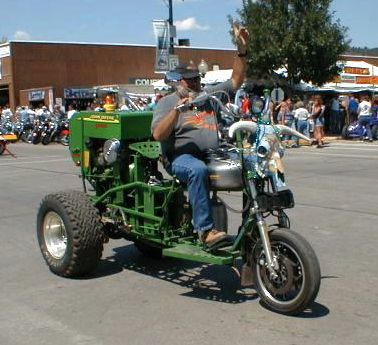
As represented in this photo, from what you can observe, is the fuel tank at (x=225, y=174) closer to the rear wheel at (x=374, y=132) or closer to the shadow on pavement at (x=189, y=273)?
the shadow on pavement at (x=189, y=273)

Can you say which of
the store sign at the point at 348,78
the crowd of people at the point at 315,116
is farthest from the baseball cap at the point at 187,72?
the store sign at the point at 348,78

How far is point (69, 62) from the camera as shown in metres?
43.8

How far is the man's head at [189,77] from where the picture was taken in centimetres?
509

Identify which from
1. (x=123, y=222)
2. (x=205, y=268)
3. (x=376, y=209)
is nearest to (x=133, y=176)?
(x=123, y=222)

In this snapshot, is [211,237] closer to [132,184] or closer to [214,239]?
[214,239]

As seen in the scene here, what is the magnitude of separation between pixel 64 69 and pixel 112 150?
3937 cm

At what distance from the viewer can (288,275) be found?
448 centimetres

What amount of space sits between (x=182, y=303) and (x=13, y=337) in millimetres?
1316

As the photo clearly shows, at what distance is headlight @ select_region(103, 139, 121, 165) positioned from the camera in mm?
5734

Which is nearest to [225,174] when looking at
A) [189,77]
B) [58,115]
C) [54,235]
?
[189,77]

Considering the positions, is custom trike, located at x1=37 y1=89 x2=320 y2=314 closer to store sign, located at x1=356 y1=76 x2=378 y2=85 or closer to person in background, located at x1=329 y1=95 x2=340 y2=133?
person in background, located at x1=329 y1=95 x2=340 y2=133

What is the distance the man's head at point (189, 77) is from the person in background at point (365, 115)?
1863 centimetres

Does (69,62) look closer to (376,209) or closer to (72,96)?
(72,96)

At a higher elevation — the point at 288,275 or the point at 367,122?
the point at 367,122
